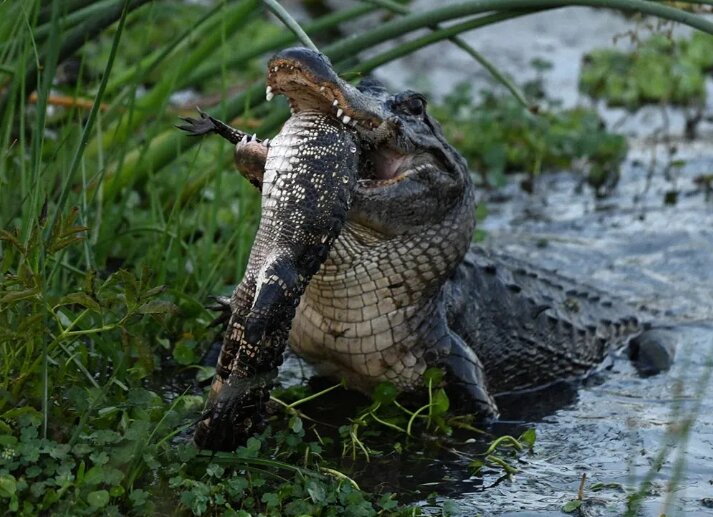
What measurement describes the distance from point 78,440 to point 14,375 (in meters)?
0.28

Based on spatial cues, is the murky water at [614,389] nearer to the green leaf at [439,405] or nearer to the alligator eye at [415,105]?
the green leaf at [439,405]

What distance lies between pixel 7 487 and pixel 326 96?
4.37 ft

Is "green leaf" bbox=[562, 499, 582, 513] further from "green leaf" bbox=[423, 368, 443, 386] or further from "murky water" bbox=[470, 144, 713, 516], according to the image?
"green leaf" bbox=[423, 368, 443, 386]

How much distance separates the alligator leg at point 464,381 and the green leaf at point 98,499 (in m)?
1.75

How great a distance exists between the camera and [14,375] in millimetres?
3441

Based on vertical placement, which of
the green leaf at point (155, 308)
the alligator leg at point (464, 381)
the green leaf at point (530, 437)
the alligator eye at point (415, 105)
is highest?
the alligator eye at point (415, 105)

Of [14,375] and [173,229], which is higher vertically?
[173,229]

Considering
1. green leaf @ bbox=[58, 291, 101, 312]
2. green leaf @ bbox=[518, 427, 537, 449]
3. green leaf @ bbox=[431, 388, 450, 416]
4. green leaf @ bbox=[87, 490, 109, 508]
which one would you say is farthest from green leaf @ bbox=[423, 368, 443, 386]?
green leaf @ bbox=[87, 490, 109, 508]

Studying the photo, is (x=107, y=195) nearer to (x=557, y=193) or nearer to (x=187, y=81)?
(x=187, y=81)

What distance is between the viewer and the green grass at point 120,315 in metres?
3.27

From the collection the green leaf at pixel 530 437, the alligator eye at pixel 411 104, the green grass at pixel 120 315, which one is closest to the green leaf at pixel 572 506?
the green leaf at pixel 530 437

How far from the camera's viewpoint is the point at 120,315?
4.36 m

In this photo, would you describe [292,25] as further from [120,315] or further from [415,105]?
[120,315]

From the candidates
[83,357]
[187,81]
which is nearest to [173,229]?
[187,81]
